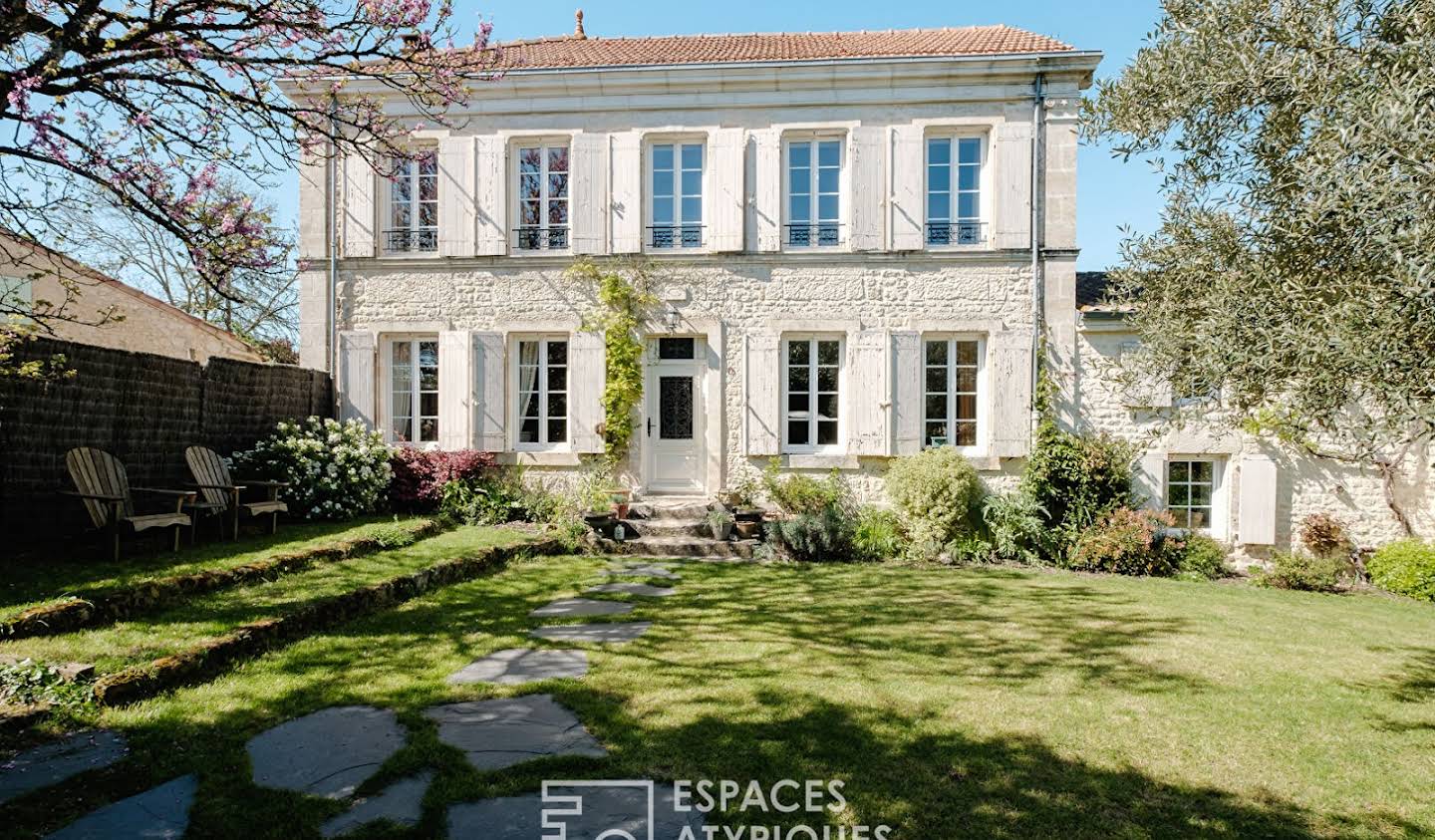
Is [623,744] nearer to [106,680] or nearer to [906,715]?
[906,715]

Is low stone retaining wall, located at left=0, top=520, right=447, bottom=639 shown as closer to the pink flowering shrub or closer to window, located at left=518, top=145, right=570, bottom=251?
the pink flowering shrub

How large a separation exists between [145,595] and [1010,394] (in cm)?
911

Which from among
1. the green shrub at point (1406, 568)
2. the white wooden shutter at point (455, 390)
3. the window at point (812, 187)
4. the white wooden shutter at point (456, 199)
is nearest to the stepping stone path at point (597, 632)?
the white wooden shutter at point (455, 390)

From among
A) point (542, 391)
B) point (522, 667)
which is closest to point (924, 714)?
point (522, 667)

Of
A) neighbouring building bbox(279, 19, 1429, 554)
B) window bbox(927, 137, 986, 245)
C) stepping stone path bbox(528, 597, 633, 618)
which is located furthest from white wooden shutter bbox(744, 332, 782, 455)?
stepping stone path bbox(528, 597, 633, 618)

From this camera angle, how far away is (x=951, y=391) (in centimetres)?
981

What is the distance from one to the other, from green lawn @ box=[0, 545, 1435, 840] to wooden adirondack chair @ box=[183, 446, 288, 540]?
9.78 feet

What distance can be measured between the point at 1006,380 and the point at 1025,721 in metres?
6.77

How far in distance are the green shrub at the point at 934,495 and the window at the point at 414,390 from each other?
655 cm

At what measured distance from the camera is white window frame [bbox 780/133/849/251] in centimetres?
987

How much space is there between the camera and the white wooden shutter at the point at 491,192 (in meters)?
10.1

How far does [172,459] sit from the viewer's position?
765cm

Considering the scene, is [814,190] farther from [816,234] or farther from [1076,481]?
[1076,481]

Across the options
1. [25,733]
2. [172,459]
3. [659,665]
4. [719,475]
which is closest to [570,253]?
[719,475]
